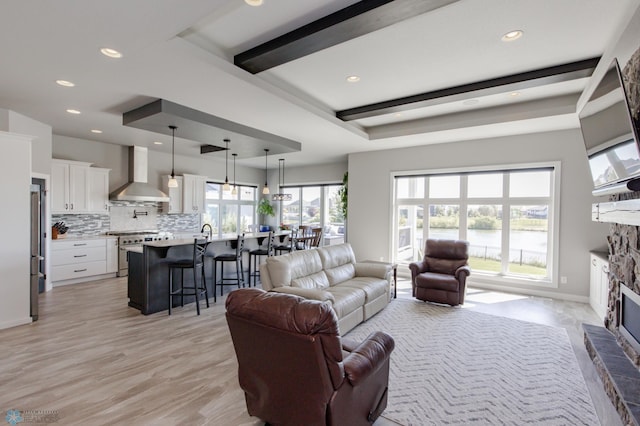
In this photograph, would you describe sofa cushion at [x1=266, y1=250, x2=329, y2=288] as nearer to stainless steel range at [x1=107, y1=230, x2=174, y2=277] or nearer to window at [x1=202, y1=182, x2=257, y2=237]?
stainless steel range at [x1=107, y1=230, x2=174, y2=277]

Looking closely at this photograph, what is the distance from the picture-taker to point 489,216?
590cm

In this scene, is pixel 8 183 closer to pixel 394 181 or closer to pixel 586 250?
pixel 394 181

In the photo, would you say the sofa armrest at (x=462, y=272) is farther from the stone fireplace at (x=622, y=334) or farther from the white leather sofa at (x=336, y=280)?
the stone fireplace at (x=622, y=334)

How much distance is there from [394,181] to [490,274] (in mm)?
2672

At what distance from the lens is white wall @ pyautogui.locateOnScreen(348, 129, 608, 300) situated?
16.3 feet

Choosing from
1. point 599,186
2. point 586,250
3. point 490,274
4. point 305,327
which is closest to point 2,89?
point 305,327

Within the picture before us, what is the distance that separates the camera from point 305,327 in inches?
61.6

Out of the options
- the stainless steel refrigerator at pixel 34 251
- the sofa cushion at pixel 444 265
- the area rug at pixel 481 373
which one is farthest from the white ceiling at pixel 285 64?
the area rug at pixel 481 373

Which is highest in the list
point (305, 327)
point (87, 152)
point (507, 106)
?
point (507, 106)

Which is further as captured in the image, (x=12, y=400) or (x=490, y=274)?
(x=490, y=274)

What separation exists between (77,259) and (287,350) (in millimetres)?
6037

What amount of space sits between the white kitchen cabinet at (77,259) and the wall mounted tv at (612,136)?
7814 mm

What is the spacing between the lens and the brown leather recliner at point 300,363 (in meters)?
1.58

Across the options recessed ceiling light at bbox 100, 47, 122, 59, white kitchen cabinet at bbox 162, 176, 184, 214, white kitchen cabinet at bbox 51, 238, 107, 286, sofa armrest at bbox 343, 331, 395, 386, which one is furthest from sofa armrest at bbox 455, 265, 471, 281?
white kitchen cabinet at bbox 51, 238, 107, 286
